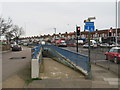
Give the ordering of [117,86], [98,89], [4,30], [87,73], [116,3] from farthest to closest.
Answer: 1. [4,30]
2. [116,3]
3. [87,73]
4. [117,86]
5. [98,89]

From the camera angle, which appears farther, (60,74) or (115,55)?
(115,55)

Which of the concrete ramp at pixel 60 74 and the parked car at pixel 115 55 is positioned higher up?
the parked car at pixel 115 55

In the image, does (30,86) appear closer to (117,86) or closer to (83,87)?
(83,87)

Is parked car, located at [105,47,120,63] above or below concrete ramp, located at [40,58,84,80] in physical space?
above

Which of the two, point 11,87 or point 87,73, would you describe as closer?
point 11,87

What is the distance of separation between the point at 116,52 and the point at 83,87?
26.4 feet

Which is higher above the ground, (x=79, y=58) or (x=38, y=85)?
(x=79, y=58)

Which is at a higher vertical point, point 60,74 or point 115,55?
point 115,55

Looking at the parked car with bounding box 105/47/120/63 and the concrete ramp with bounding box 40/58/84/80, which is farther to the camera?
the parked car with bounding box 105/47/120/63

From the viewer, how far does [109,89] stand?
6070mm

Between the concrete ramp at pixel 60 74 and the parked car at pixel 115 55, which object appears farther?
the parked car at pixel 115 55

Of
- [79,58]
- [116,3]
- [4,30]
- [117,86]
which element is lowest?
[117,86]

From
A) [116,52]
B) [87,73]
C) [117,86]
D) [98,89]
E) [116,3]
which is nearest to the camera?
[98,89]

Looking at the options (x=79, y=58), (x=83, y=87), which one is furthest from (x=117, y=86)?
(x=79, y=58)
